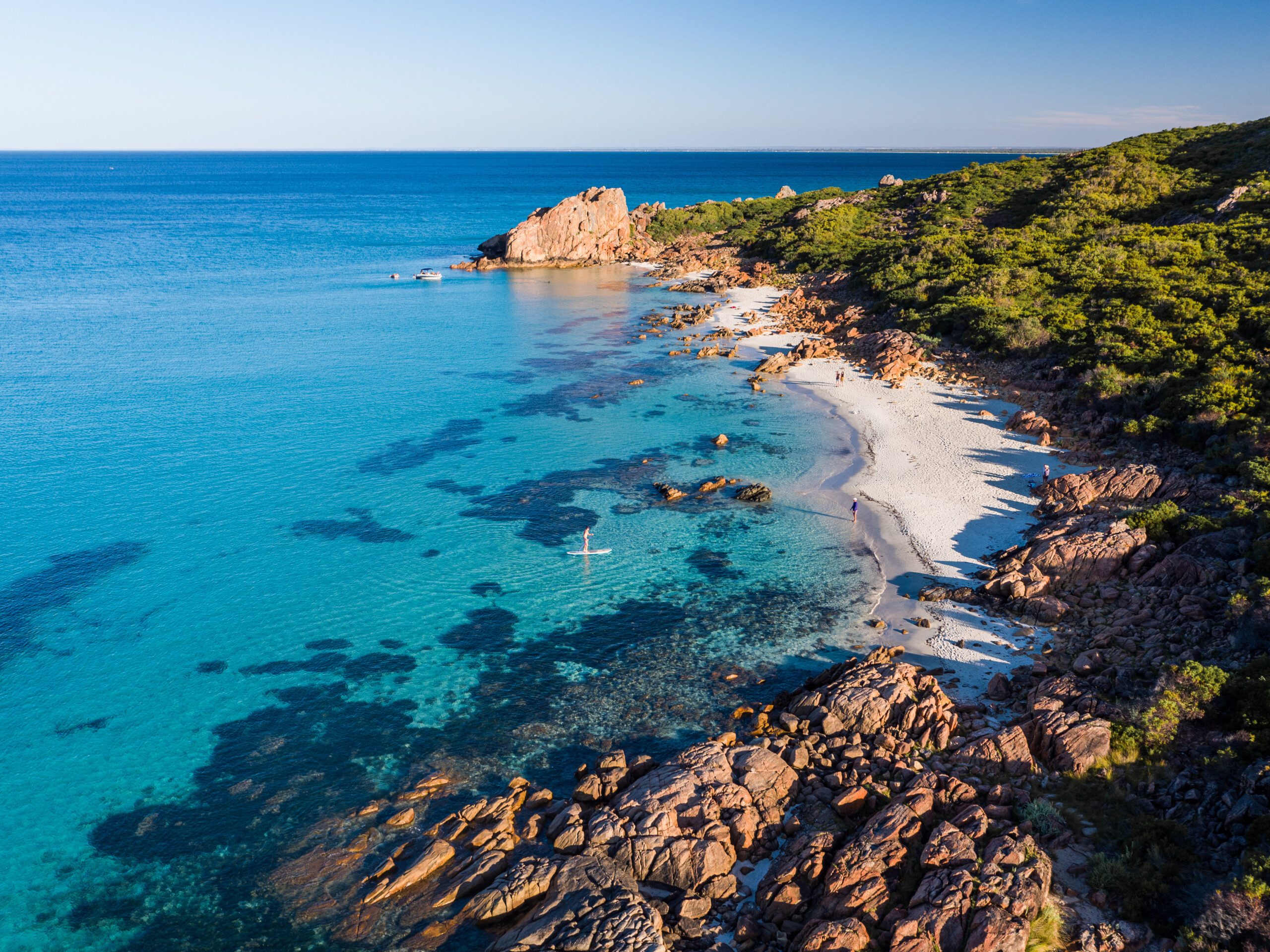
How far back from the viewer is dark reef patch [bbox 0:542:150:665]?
29.7m

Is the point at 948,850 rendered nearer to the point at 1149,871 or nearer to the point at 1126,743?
the point at 1149,871

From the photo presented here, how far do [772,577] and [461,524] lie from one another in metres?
16.4

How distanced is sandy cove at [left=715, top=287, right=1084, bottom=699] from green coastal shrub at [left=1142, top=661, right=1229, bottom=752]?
517 cm

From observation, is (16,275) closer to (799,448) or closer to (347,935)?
(799,448)

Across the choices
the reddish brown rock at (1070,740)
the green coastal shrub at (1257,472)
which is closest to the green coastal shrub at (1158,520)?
the green coastal shrub at (1257,472)

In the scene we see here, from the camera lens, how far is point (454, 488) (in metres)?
42.9

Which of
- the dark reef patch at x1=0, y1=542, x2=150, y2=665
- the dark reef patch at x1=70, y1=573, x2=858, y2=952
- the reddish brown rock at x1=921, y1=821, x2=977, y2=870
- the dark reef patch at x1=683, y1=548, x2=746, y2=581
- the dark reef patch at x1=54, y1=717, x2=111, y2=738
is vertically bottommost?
the dark reef patch at x1=54, y1=717, x2=111, y2=738

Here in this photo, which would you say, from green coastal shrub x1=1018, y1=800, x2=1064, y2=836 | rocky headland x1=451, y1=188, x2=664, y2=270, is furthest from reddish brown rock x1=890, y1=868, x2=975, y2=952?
rocky headland x1=451, y1=188, x2=664, y2=270

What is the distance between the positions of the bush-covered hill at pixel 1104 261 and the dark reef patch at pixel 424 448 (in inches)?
1608

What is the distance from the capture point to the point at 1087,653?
26188mm

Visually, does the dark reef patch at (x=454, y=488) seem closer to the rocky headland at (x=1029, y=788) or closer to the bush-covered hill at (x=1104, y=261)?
the rocky headland at (x=1029, y=788)

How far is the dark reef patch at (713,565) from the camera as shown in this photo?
34.6 metres

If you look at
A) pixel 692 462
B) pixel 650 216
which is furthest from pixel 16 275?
pixel 692 462

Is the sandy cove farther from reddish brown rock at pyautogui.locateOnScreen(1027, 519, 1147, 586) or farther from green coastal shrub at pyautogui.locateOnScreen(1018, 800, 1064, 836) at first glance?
green coastal shrub at pyautogui.locateOnScreen(1018, 800, 1064, 836)
